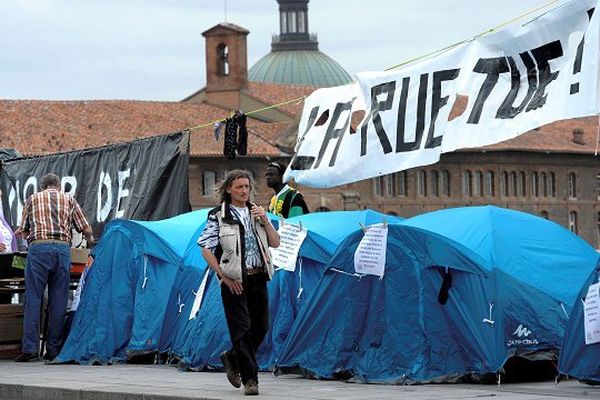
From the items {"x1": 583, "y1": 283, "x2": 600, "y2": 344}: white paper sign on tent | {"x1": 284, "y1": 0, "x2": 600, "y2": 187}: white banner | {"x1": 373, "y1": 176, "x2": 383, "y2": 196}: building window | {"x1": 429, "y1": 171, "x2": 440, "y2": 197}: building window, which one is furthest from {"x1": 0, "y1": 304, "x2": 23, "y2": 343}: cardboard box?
{"x1": 429, "y1": 171, "x2": 440, "y2": 197}: building window

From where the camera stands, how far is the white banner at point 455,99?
468 inches

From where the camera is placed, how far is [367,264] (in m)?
14.3

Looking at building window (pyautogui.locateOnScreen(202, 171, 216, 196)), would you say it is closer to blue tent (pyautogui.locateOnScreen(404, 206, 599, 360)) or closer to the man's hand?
blue tent (pyautogui.locateOnScreen(404, 206, 599, 360))

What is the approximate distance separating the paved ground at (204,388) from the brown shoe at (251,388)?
58 millimetres

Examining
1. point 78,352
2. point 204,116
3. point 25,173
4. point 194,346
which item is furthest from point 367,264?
point 204,116

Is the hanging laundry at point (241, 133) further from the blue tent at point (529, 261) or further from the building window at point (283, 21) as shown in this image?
the building window at point (283, 21)

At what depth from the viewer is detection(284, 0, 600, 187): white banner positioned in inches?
468

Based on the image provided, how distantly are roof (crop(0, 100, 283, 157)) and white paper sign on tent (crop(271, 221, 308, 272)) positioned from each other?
7806 cm

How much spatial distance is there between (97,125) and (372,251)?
86435 mm

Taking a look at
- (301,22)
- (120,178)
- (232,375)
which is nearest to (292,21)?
(301,22)

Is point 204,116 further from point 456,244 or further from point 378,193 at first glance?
point 456,244

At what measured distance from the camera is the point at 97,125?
327 feet

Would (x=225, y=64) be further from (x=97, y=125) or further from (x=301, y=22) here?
(x=301, y=22)

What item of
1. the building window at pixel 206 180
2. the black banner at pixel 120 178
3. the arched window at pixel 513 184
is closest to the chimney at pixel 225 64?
the building window at pixel 206 180
